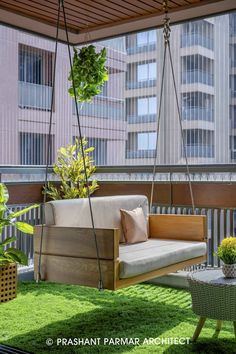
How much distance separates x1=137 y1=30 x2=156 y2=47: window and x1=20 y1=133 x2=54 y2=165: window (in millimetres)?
1623

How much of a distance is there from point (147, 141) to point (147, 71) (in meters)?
0.85

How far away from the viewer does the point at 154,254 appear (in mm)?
3902

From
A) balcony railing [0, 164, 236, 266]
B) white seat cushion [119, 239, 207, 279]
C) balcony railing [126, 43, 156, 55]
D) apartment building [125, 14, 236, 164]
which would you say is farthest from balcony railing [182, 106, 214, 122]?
white seat cushion [119, 239, 207, 279]

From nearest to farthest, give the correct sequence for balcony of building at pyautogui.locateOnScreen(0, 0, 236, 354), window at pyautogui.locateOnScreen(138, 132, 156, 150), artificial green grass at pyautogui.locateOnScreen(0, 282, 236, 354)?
artificial green grass at pyautogui.locateOnScreen(0, 282, 236, 354)
balcony of building at pyautogui.locateOnScreen(0, 0, 236, 354)
window at pyautogui.locateOnScreen(138, 132, 156, 150)

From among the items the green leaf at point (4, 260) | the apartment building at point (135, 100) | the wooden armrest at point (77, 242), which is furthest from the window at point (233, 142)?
the green leaf at point (4, 260)

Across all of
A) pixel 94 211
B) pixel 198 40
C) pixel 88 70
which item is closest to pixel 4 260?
pixel 94 211

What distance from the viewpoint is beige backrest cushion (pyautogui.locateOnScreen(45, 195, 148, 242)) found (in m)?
4.05

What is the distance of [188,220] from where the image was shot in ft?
15.3

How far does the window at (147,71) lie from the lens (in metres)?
6.16

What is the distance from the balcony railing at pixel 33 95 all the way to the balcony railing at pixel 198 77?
177cm

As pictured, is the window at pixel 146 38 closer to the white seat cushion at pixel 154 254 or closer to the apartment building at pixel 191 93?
the apartment building at pixel 191 93

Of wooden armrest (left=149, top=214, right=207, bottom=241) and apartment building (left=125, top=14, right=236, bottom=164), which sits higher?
apartment building (left=125, top=14, right=236, bottom=164)

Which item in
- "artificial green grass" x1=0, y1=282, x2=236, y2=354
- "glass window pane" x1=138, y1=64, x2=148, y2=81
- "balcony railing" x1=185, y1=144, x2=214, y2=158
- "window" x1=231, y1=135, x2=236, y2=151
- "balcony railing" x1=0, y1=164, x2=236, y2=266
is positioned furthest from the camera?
"glass window pane" x1=138, y1=64, x2=148, y2=81

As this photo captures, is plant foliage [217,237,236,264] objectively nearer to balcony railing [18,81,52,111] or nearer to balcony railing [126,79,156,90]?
balcony railing [126,79,156,90]
